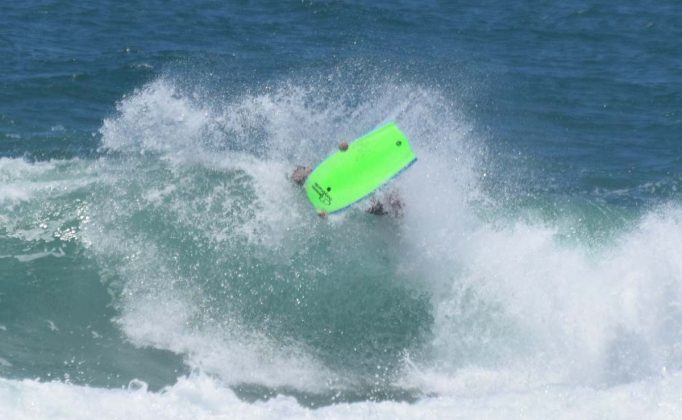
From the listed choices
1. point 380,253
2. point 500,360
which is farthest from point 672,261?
point 380,253

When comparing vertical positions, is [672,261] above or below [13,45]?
below

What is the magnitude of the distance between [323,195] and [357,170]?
0.70 m

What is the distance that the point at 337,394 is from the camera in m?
12.9

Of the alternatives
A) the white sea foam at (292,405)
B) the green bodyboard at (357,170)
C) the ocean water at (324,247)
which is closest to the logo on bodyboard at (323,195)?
the green bodyboard at (357,170)

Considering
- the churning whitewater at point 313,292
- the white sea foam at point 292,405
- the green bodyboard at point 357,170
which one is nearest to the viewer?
the white sea foam at point 292,405

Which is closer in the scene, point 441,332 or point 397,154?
point 441,332

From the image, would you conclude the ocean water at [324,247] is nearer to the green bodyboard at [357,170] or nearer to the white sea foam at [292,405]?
the white sea foam at [292,405]

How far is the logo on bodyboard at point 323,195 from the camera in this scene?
15453 millimetres

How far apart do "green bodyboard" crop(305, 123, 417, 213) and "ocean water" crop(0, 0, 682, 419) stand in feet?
2.52

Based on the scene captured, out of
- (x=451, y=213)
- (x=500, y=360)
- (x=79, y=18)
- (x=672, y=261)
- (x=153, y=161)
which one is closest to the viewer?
(x=500, y=360)

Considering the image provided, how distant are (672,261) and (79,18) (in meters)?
19.1

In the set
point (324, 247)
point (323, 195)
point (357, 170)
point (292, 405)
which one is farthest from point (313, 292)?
point (292, 405)

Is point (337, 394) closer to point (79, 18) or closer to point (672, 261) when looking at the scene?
point (672, 261)

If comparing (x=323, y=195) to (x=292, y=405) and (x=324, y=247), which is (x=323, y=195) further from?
(x=292, y=405)
